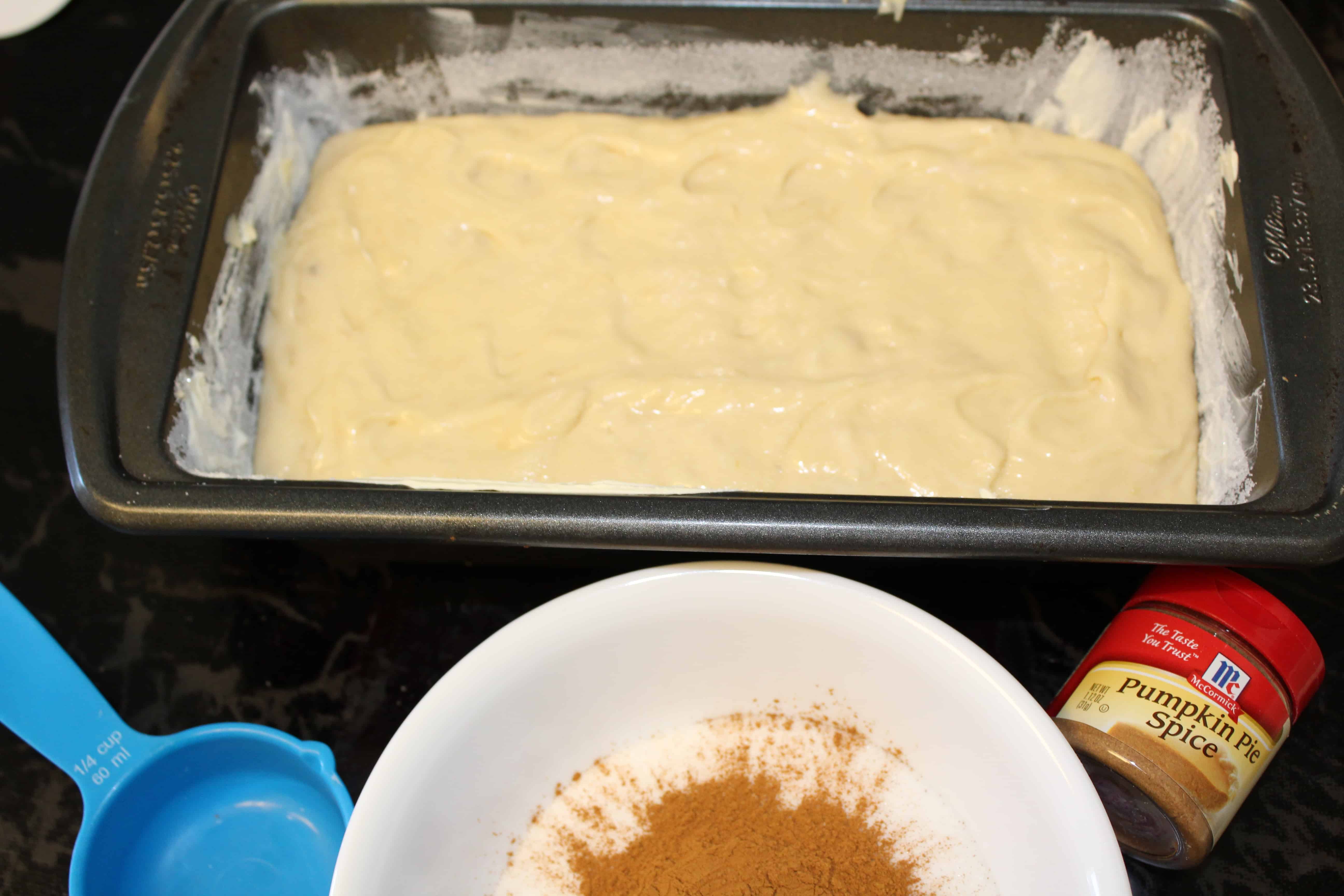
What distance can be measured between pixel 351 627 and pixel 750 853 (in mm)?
486

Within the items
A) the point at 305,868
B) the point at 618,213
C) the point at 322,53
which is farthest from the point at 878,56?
the point at 305,868

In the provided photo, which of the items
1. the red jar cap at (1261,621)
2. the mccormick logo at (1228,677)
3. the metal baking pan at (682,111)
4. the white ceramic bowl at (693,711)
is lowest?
the white ceramic bowl at (693,711)

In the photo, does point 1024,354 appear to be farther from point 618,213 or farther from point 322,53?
point 322,53

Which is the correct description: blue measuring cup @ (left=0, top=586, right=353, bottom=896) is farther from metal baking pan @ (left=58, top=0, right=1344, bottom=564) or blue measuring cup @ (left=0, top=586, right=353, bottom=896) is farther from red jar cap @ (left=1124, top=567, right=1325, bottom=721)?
red jar cap @ (left=1124, top=567, right=1325, bottom=721)

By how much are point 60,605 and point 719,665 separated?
2.46 feet

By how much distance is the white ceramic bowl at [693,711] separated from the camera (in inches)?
29.0

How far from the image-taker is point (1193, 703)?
2.60ft

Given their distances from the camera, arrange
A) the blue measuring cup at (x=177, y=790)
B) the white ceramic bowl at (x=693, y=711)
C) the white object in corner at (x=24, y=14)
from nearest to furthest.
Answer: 1. the white ceramic bowl at (x=693, y=711)
2. the blue measuring cup at (x=177, y=790)
3. the white object in corner at (x=24, y=14)

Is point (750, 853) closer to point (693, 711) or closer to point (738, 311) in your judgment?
point (693, 711)

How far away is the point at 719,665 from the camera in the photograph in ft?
2.85

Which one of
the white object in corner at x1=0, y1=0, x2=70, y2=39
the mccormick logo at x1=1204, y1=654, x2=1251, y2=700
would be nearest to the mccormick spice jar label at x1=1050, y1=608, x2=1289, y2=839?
the mccormick logo at x1=1204, y1=654, x2=1251, y2=700

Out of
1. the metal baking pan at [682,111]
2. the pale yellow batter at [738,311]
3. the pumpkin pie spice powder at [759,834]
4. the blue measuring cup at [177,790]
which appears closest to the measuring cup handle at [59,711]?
the blue measuring cup at [177,790]

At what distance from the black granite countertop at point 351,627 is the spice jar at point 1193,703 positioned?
4.5 inches

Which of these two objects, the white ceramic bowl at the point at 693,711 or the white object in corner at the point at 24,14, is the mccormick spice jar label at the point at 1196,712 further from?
the white object in corner at the point at 24,14
